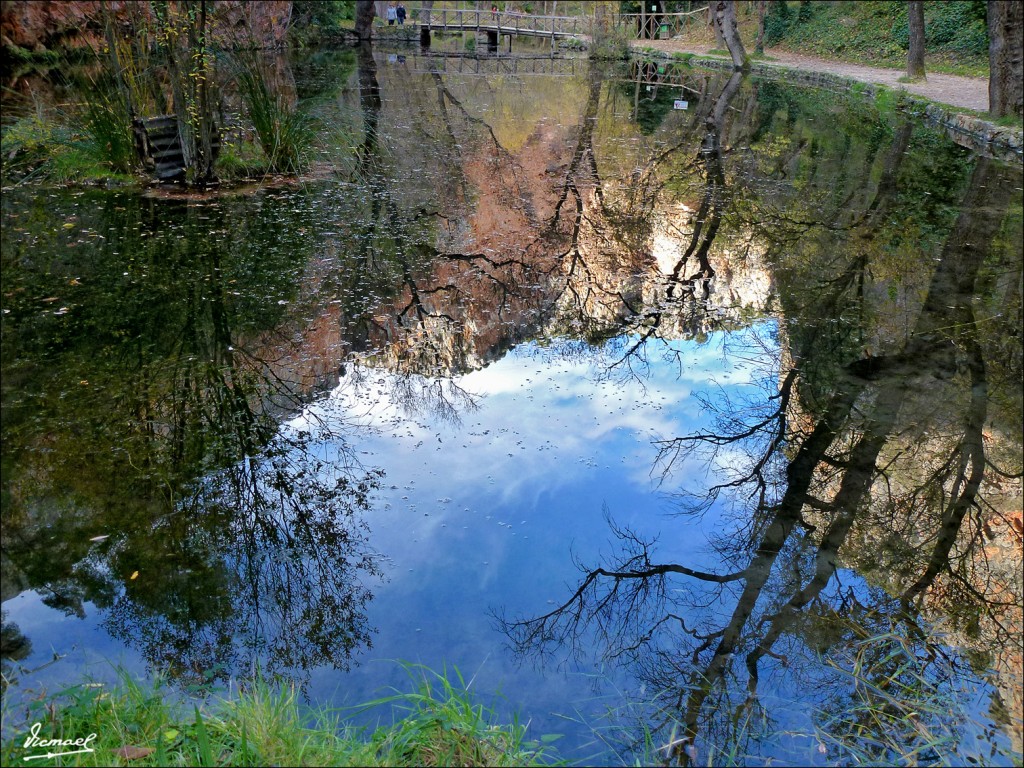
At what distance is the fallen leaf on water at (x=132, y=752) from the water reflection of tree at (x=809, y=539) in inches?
46.2

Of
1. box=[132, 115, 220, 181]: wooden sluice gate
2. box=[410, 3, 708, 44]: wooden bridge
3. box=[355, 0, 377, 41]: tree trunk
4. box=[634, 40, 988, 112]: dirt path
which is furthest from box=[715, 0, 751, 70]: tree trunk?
box=[132, 115, 220, 181]: wooden sluice gate

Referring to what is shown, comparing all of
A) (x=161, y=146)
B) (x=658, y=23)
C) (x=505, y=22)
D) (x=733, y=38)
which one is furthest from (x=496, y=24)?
(x=161, y=146)

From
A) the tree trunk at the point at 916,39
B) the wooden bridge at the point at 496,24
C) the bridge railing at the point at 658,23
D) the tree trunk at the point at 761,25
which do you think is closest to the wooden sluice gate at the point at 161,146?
the tree trunk at the point at 916,39

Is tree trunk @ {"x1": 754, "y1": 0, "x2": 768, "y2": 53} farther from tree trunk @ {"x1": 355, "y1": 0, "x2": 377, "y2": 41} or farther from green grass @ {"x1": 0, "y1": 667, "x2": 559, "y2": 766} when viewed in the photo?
green grass @ {"x1": 0, "y1": 667, "x2": 559, "y2": 766}

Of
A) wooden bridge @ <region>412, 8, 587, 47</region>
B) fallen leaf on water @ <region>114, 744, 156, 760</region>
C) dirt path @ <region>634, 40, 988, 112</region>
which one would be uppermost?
wooden bridge @ <region>412, 8, 587, 47</region>

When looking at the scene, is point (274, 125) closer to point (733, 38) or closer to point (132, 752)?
point (132, 752)

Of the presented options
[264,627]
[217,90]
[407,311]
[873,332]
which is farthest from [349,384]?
[217,90]

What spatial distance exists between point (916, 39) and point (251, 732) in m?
16.2

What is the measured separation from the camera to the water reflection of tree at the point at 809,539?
9.12 ft

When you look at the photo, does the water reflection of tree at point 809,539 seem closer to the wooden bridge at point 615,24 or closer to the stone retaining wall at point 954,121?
the stone retaining wall at point 954,121

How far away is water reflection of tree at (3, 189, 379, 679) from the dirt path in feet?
36.2

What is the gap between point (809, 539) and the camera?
3410mm

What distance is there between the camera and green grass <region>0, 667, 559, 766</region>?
2.16 m

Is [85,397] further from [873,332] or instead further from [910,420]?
[873,332]
